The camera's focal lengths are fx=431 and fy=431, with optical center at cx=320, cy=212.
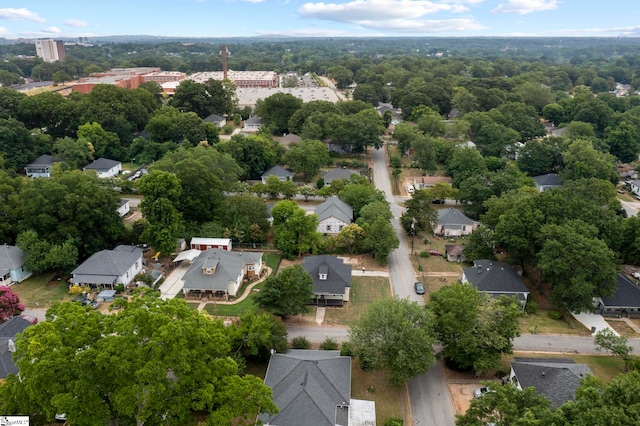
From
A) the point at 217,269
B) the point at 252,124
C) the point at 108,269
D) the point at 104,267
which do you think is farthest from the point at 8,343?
A: the point at 252,124

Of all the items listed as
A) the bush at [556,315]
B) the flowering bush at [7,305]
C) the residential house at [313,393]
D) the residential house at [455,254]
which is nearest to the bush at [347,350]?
the residential house at [313,393]

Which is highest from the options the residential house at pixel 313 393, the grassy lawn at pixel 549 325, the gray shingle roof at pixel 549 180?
the gray shingle roof at pixel 549 180

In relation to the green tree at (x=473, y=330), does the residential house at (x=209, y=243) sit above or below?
below

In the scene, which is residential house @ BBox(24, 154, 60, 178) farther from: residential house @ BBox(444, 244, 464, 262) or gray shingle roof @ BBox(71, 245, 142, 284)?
residential house @ BBox(444, 244, 464, 262)

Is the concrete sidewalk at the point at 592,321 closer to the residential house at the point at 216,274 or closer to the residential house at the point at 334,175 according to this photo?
the residential house at the point at 216,274

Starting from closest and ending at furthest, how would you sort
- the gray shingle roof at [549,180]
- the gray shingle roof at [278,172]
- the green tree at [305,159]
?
the gray shingle roof at [549,180] < the green tree at [305,159] < the gray shingle roof at [278,172]

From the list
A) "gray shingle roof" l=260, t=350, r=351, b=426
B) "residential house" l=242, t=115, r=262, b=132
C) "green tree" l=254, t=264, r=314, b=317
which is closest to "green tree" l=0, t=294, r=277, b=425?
"gray shingle roof" l=260, t=350, r=351, b=426

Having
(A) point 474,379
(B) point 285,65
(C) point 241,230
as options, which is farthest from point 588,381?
(B) point 285,65
